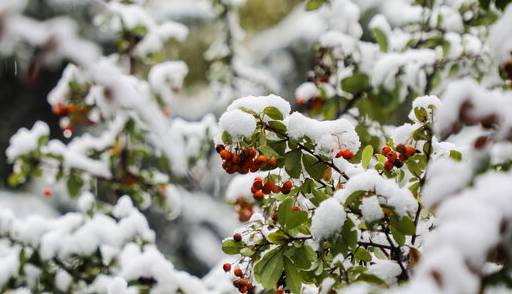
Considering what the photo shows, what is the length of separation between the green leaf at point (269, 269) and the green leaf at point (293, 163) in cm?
22

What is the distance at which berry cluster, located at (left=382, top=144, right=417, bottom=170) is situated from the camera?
1551mm

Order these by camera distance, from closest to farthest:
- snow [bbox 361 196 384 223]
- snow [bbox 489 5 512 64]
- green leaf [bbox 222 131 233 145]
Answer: snow [bbox 489 5 512 64] < snow [bbox 361 196 384 223] < green leaf [bbox 222 131 233 145]

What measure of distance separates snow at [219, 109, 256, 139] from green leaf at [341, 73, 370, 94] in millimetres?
1448

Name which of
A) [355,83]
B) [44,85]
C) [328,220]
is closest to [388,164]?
[328,220]

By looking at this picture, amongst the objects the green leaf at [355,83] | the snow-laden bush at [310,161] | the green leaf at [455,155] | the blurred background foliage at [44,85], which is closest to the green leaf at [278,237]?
the snow-laden bush at [310,161]

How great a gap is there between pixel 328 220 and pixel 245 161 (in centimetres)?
29

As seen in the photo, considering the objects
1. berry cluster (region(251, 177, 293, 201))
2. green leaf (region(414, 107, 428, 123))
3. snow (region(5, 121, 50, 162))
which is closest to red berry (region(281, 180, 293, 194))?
berry cluster (region(251, 177, 293, 201))

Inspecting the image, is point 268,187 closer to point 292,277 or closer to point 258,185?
point 258,185

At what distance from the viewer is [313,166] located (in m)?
1.54

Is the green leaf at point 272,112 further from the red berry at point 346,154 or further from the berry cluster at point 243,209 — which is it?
the berry cluster at point 243,209

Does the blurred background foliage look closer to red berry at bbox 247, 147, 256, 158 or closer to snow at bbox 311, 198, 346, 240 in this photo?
red berry at bbox 247, 147, 256, 158

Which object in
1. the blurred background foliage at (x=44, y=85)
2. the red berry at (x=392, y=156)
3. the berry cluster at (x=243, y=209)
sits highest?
the blurred background foliage at (x=44, y=85)

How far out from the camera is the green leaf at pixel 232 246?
5.20ft

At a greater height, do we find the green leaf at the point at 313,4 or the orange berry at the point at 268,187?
the green leaf at the point at 313,4
